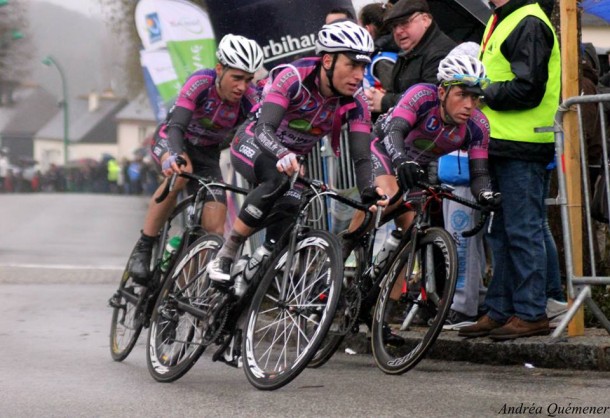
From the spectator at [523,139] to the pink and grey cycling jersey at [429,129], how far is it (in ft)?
1.02

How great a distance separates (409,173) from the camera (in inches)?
278

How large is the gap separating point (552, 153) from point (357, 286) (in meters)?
1.63

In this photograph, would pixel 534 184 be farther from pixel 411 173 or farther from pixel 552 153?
pixel 411 173

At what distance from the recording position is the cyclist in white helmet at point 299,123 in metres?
7.13

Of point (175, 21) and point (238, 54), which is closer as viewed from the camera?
point (238, 54)

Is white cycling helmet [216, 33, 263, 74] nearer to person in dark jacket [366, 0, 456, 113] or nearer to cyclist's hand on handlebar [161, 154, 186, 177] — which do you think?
cyclist's hand on handlebar [161, 154, 186, 177]

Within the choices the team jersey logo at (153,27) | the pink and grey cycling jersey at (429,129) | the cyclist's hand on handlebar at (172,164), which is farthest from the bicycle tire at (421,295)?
the team jersey logo at (153,27)

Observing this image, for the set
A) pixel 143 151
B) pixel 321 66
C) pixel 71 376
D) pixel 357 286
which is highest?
pixel 143 151

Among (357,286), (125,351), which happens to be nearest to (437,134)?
(357,286)

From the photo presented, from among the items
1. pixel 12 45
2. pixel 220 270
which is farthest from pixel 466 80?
pixel 12 45

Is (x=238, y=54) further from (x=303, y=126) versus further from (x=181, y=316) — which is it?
(x=181, y=316)

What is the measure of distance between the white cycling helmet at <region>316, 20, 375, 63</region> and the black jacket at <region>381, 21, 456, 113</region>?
1786 millimetres

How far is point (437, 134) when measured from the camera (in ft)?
25.6

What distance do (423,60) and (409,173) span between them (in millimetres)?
2168
